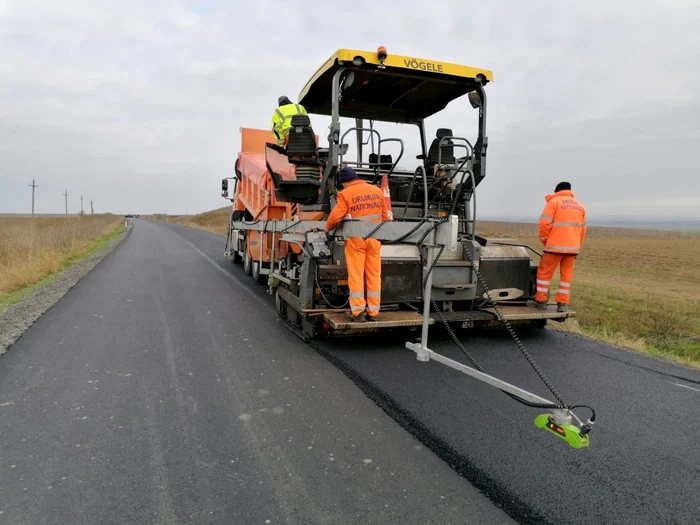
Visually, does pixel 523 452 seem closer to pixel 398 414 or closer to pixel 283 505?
pixel 398 414

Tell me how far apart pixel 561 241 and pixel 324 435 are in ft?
12.0

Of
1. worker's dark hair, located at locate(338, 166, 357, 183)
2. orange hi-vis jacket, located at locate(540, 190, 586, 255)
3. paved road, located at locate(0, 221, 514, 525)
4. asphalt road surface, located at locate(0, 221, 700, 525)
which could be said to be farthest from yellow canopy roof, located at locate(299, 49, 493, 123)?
paved road, located at locate(0, 221, 514, 525)

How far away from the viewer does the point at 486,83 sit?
5.34m

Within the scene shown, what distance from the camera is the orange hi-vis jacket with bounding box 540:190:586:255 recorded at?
17.3ft

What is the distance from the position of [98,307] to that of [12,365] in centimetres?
256

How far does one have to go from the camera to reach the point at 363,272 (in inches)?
183

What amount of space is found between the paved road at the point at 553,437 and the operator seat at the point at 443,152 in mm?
2416

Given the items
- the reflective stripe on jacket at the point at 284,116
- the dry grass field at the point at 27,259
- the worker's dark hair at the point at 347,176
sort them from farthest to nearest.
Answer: the dry grass field at the point at 27,259 < the reflective stripe on jacket at the point at 284,116 < the worker's dark hair at the point at 347,176

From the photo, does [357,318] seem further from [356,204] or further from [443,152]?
[443,152]

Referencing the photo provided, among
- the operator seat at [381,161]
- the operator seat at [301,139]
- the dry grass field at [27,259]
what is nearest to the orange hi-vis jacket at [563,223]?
the operator seat at [381,161]

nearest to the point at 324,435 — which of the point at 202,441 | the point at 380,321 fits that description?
the point at 202,441

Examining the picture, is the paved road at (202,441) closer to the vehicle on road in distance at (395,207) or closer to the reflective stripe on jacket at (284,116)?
the vehicle on road in distance at (395,207)

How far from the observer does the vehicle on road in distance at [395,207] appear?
4848mm

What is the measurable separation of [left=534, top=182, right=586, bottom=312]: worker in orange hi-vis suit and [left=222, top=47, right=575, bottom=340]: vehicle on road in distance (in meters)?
0.15
